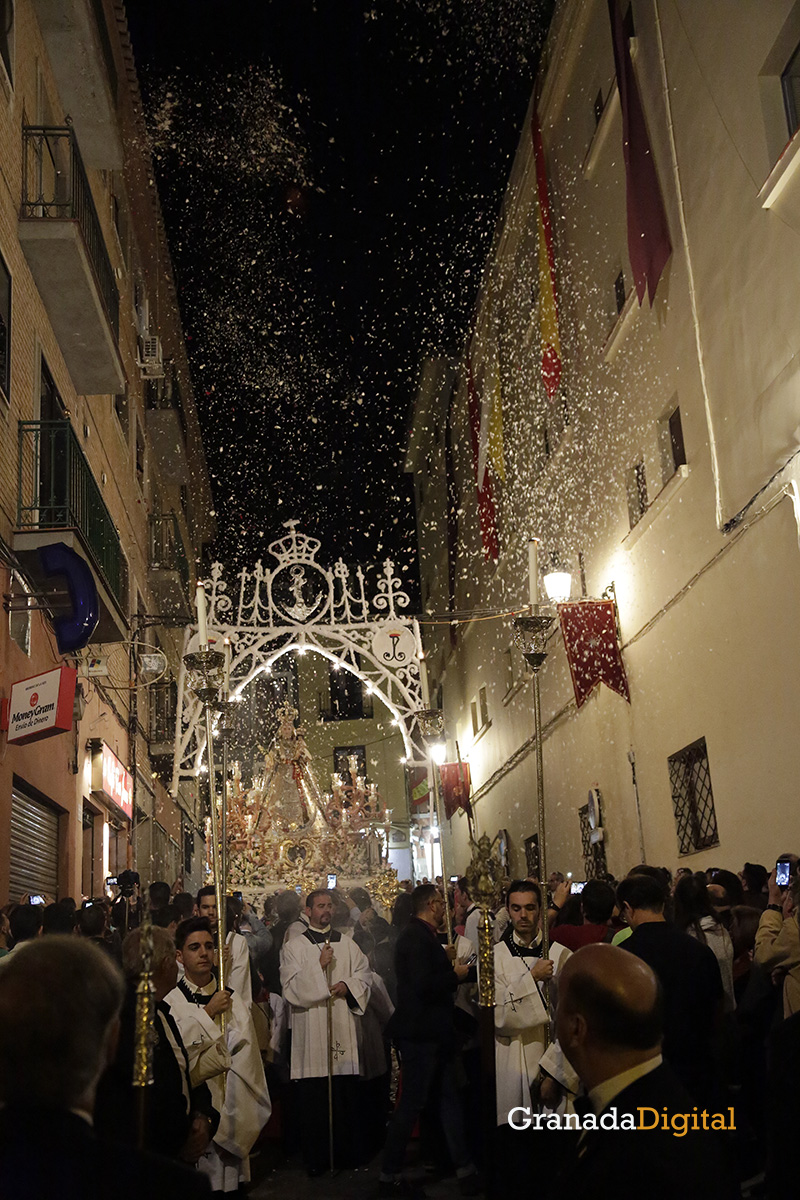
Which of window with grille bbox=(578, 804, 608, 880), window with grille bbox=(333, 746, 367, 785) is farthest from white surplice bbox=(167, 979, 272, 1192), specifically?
window with grille bbox=(333, 746, 367, 785)

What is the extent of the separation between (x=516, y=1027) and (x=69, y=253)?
30.1 feet

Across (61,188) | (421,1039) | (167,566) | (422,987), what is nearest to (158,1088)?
(422,987)

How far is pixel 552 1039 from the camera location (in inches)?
256

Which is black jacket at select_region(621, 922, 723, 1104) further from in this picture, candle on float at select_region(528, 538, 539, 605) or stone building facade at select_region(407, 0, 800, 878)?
stone building facade at select_region(407, 0, 800, 878)

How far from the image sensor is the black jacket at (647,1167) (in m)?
2.57

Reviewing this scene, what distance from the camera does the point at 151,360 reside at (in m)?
22.8

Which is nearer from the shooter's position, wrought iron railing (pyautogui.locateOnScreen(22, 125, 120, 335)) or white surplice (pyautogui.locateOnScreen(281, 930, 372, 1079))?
white surplice (pyautogui.locateOnScreen(281, 930, 372, 1079))

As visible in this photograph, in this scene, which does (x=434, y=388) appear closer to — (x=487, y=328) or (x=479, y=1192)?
(x=487, y=328)

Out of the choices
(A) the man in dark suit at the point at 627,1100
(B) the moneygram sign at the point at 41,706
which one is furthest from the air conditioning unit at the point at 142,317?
(A) the man in dark suit at the point at 627,1100

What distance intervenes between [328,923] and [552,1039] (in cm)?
268

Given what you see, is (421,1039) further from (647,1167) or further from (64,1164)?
(64,1164)

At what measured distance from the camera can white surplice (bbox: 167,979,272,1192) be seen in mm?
5660

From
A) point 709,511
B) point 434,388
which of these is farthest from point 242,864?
point 434,388

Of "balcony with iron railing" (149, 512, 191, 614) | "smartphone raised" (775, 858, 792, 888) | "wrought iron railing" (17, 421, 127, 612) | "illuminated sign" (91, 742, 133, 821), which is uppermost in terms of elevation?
"balcony with iron railing" (149, 512, 191, 614)
